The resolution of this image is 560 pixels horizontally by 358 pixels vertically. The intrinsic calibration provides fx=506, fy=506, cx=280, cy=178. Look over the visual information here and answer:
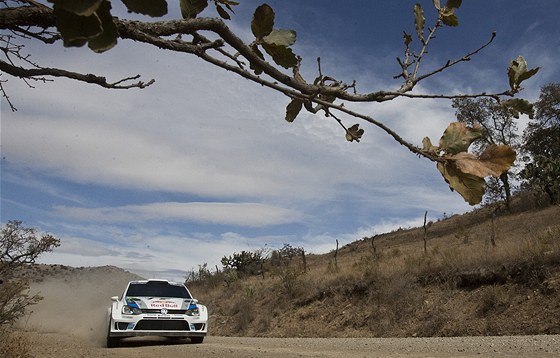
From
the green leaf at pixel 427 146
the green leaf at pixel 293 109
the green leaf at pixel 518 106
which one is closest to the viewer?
the green leaf at pixel 427 146

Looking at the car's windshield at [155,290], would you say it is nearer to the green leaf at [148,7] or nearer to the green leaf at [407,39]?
the green leaf at [407,39]

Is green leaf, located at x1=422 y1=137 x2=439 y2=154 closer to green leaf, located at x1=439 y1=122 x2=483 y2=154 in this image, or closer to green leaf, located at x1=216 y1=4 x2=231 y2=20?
green leaf, located at x1=439 y1=122 x2=483 y2=154

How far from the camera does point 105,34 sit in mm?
1054

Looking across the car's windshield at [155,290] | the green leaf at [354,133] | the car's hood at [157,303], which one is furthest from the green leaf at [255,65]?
the car's windshield at [155,290]

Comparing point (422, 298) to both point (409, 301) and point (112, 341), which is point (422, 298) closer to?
point (409, 301)

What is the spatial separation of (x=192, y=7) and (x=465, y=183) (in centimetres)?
114

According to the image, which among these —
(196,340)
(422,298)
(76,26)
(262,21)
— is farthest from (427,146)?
(422,298)

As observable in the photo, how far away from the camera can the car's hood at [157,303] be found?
11.5m

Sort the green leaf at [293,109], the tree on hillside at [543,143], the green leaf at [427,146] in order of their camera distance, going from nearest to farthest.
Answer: the green leaf at [427,146] < the green leaf at [293,109] < the tree on hillside at [543,143]

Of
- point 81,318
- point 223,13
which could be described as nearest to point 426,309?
point 81,318

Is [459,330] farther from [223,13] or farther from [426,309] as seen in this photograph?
[223,13]

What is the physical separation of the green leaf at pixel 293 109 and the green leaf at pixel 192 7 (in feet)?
1.82

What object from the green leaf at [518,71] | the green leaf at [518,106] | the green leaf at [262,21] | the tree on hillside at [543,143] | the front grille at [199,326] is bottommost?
the front grille at [199,326]

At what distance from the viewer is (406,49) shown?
245 cm
